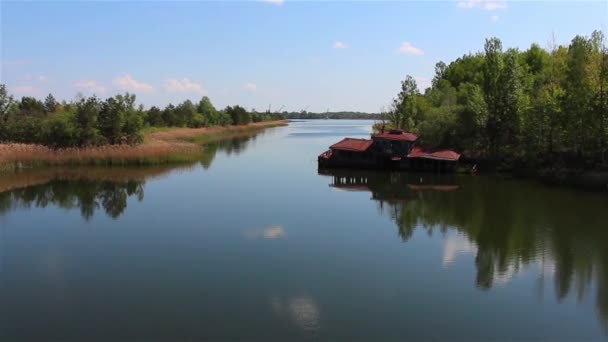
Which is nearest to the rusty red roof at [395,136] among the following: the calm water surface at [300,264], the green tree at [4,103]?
the calm water surface at [300,264]

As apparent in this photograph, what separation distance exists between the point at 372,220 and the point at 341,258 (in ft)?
26.8

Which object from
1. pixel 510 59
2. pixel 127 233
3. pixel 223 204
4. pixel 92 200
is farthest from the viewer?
pixel 510 59

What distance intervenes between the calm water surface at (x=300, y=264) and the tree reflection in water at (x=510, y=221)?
0.44 ft

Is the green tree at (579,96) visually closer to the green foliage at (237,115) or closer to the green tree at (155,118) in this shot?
the green tree at (155,118)

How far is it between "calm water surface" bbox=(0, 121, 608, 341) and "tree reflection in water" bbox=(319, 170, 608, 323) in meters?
0.13

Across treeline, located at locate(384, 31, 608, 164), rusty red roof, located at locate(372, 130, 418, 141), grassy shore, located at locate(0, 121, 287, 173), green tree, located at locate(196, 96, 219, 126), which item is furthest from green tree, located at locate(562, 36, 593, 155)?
green tree, located at locate(196, 96, 219, 126)

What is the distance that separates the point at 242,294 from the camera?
16484 millimetres

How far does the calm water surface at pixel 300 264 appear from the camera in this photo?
1430 centimetres

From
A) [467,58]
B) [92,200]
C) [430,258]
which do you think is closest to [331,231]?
[430,258]

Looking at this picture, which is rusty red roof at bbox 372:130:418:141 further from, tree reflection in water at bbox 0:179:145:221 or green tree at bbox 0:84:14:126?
green tree at bbox 0:84:14:126

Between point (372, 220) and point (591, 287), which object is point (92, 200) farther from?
point (591, 287)

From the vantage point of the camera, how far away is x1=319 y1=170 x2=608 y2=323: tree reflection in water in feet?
62.7

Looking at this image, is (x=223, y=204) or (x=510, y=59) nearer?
(x=223, y=204)

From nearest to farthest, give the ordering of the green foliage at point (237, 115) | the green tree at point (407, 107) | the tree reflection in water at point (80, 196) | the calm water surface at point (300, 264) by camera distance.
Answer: the calm water surface at point (300, 264)
the tree reflection in water at point (80, 196)
the green tree at point (407, 107)
the green foliage at point (237, 115)
